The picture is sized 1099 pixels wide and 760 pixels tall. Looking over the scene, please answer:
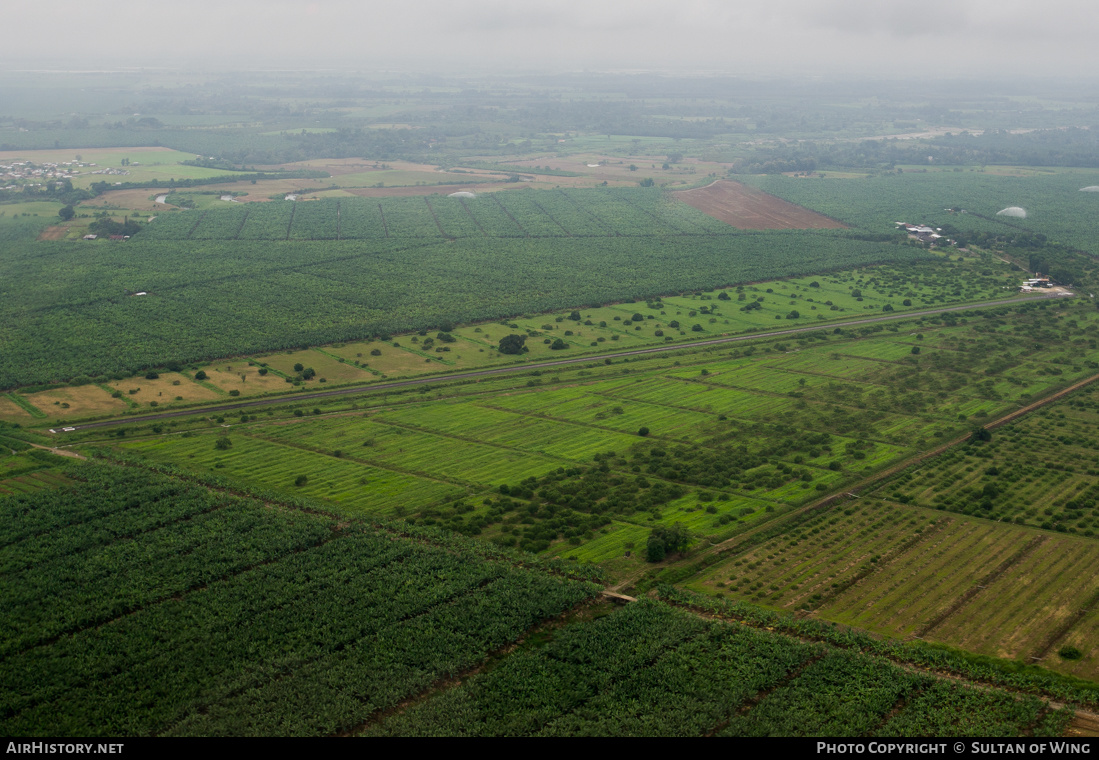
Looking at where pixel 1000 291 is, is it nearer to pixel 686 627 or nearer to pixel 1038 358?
pixel 1038 358

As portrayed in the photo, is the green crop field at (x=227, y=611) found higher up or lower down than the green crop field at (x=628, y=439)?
lower down

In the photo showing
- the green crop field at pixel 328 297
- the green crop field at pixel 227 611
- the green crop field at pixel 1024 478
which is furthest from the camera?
the green crop field at pixel 328 297

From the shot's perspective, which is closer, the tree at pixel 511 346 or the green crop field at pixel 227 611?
the green crop field at pixel 227 611

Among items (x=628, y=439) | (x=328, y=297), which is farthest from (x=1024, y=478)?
(x=328, y=297)

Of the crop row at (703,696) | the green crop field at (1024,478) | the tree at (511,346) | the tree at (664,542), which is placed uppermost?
the tree at (511,346)

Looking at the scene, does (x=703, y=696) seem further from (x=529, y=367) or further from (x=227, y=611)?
(x=529, y=367)

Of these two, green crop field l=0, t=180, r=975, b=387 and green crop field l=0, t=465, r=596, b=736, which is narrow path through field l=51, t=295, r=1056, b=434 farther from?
green crop field l=0, t=465, r=596, b=736

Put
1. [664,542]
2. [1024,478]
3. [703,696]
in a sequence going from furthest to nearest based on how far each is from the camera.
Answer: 1. [1024,478]
2. [664,542]
3. [703,696]

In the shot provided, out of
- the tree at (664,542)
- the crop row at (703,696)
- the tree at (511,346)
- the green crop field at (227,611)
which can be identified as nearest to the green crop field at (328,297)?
the tree at (511,346)

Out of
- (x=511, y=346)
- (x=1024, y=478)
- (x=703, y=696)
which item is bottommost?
(x=703, y=696)

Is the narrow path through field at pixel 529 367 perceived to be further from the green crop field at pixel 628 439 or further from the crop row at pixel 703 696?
the crop row at pixel 703 696

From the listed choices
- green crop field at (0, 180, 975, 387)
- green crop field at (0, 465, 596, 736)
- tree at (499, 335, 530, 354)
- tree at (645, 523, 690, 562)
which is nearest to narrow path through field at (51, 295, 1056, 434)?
green crop field at (0, 180, 975, 387)
